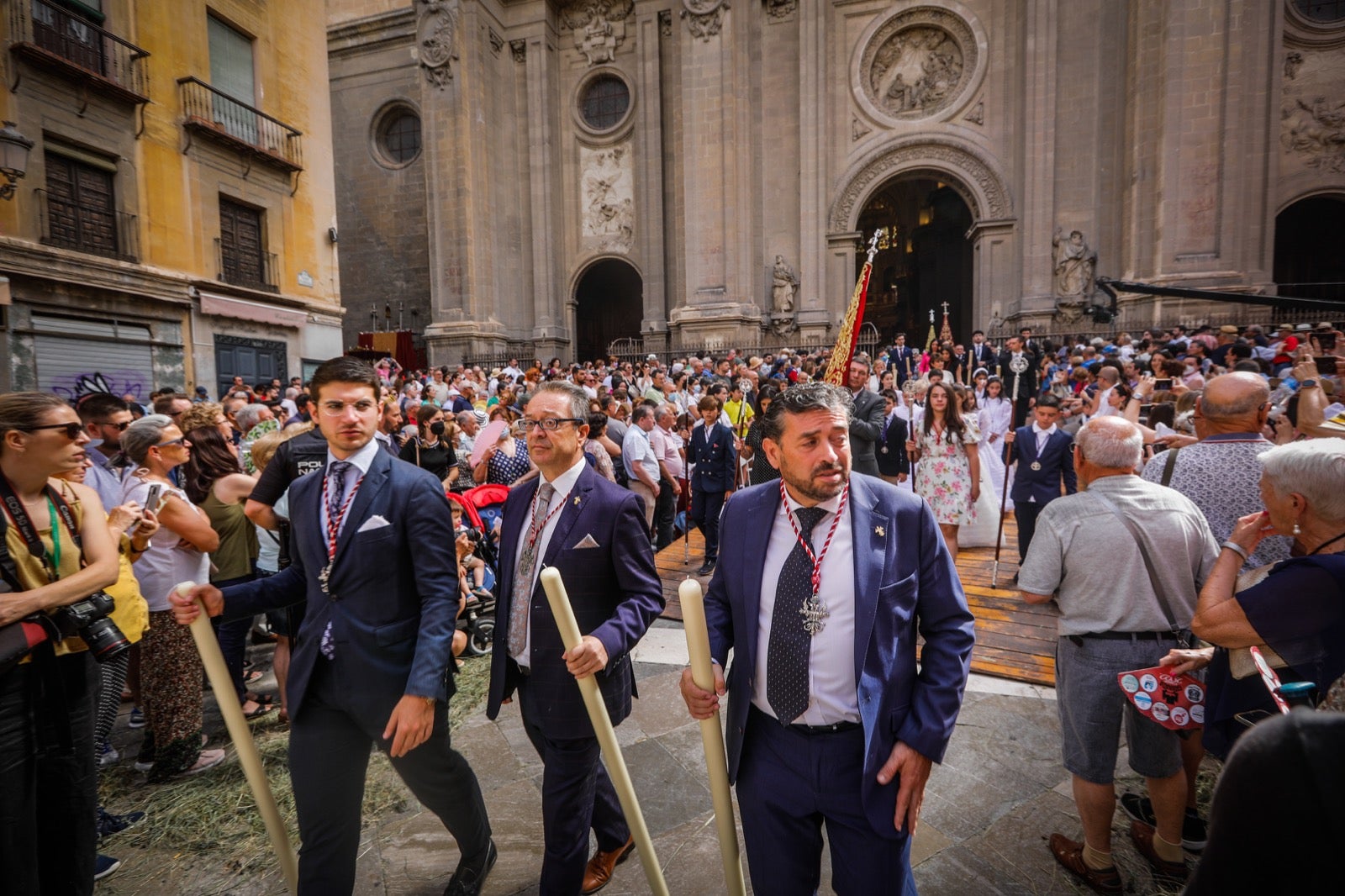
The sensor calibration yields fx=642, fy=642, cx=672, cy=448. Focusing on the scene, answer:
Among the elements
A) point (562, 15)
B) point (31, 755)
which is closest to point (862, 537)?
point (31, 755)

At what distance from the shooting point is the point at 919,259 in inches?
1117

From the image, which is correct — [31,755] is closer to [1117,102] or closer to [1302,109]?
[1117,102]

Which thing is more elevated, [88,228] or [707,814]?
[88,228]

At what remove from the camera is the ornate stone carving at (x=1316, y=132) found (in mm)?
17516

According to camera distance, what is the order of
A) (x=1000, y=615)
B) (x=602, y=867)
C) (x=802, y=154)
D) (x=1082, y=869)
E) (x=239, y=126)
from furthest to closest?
(x=802, y=154) → (x=239, y=126) → (x=1000, y=615) → (x=602, y=867) → (x=1082, y=869)

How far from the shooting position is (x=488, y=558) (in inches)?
244

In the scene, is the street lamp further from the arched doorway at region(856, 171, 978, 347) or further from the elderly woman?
the arched doorway at region(856, 171, 978, 347)

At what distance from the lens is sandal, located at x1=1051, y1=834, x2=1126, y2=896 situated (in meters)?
2.67

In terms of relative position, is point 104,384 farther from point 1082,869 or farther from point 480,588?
point 1082,869

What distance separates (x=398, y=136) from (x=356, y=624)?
94.0 ft

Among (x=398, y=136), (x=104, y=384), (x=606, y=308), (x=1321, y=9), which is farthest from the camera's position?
(x=606, y=308)

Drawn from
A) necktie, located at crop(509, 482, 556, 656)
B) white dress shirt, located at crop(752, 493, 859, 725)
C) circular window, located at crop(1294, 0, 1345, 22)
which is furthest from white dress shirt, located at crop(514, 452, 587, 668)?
circular window, located at crop(1294, 0, 1345, 22)

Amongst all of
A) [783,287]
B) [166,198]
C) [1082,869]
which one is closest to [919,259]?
[783,287]

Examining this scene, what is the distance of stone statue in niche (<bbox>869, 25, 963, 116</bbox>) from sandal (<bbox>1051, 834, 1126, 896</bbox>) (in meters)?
22.2
